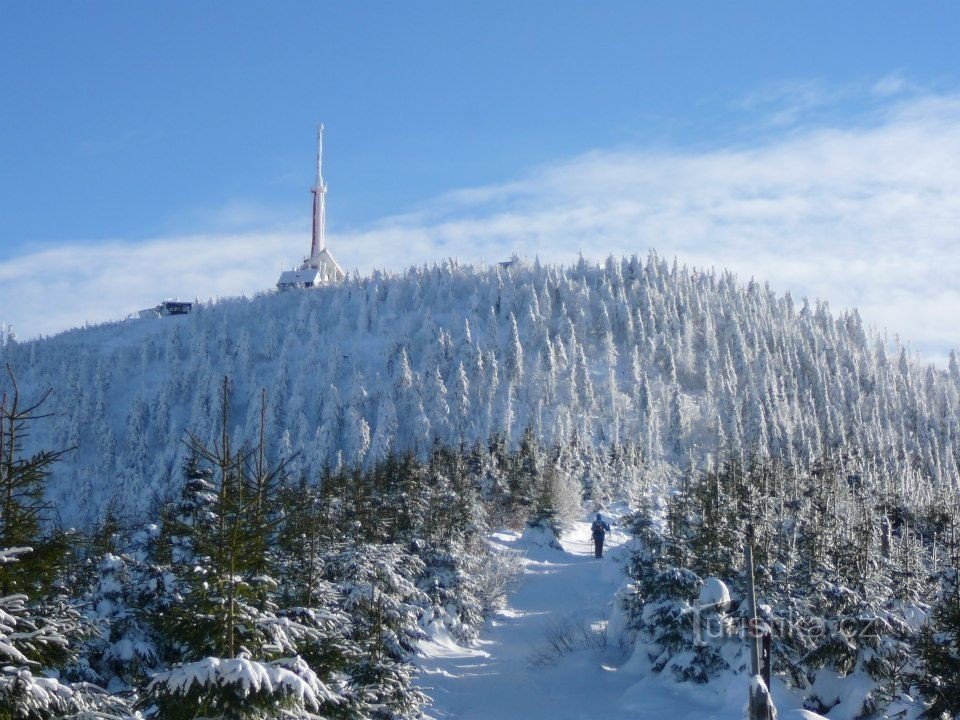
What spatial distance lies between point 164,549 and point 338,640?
6.31 meters

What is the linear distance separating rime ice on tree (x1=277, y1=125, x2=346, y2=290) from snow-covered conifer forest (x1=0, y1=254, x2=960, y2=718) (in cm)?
866

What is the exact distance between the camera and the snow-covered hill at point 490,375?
105688 millimetres

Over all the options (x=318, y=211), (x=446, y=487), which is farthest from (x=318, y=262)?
(x=446, y=487)

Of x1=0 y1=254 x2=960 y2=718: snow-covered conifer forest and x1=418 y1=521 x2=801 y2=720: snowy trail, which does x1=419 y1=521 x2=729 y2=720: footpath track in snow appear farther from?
x1=0 y1=254 x2=960 y2=718: snow-covered conifer forest

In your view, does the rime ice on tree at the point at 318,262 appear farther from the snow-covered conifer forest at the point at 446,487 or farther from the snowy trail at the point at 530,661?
the snowy trail at the point at 530,661

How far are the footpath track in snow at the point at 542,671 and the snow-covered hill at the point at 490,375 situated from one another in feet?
182

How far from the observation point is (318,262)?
15725 cm

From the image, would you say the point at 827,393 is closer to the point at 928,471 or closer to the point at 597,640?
the point at 928,471

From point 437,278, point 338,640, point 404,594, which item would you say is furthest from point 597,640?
point 437,278

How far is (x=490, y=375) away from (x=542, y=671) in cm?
8655

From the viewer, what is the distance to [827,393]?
124 meters

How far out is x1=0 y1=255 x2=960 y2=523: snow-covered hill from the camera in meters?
106

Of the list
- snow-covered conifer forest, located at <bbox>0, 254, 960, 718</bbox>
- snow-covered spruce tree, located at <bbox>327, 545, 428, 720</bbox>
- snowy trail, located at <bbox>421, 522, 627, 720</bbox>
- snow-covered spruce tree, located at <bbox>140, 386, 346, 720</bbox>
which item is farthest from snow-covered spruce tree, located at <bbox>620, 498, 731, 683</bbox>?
snow-covered spruce tree, located at <bbox>140, 386, 346, 720</bbox>

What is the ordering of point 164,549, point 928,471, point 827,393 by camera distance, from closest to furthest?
point 164,549 < point 928,471 < point 827,393
